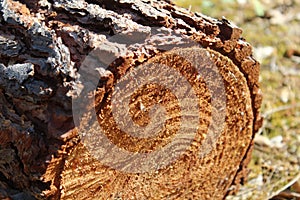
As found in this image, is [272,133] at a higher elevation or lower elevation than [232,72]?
lower

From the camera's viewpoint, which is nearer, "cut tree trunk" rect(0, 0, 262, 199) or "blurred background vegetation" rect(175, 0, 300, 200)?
"cut tree trunk" rect(0, 0, 262, 199)

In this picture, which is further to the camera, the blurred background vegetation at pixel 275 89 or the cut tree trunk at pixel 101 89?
the blurred background vegetation at pixel 275 89

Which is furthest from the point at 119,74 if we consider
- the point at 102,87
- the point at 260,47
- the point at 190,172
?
the point at 260,47

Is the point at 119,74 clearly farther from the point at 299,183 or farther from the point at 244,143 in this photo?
the point at 299,183

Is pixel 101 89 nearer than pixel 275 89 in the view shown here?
Yes
